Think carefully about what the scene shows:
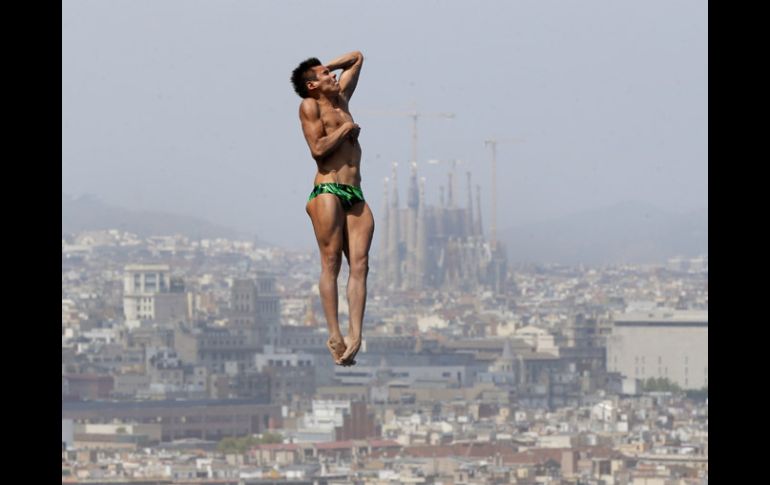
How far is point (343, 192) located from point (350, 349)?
0.67ft

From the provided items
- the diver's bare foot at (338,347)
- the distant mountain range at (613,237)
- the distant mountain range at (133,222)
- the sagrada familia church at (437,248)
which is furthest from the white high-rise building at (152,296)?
the diver's bare foot at (338,347)

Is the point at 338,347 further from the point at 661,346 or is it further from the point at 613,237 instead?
the point at 613,237

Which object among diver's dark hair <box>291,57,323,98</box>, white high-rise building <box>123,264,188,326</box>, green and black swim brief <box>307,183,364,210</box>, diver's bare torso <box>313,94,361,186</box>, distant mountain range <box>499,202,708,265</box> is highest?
distant mountain range <box>499,202,708,265</box>

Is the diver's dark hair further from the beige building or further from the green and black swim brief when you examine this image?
the beige building

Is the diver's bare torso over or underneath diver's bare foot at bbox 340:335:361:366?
over

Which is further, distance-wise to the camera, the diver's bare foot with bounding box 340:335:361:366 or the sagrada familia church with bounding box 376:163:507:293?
the sagrada familia church with bounding box 376:163:507:293

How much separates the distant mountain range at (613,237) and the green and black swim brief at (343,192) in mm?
58948

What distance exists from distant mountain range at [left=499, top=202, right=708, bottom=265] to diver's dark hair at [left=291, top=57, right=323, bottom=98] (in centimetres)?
5891

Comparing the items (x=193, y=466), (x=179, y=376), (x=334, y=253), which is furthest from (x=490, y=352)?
(x=334, y=253)

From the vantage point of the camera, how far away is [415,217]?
62.5m

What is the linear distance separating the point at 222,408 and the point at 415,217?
1445 cm

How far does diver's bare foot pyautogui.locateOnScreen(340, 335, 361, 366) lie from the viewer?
283 cm

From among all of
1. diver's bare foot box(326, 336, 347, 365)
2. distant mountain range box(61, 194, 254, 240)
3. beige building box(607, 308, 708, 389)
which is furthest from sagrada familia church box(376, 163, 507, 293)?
diver's bare foot box(326, 336, 347, 365)
